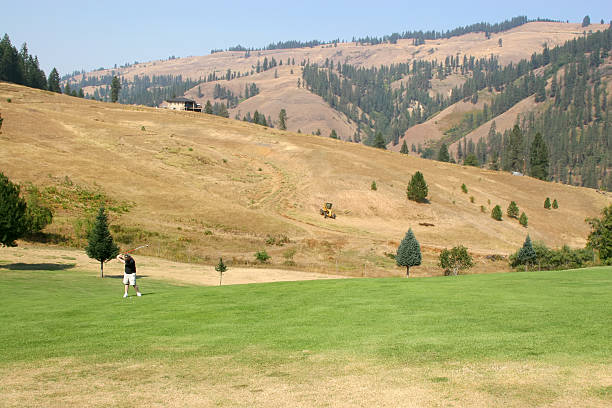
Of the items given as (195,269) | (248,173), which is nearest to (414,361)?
(195,269)

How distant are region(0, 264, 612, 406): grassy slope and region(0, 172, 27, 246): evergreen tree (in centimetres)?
1760

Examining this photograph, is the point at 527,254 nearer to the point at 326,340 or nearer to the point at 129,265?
the point at 129,265

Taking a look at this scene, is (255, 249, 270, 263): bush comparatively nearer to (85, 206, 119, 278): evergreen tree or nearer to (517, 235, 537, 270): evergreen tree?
(85, 206, 119, 278): evergreen tree

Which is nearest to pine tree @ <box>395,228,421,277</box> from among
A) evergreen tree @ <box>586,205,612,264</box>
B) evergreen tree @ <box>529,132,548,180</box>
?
evergreen tree @ <box>586,205,612,264</box>

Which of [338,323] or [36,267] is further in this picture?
[36,267]

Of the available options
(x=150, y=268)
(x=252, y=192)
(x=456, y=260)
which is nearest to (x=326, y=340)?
(x=150, y=268)

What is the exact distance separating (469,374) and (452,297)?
10.5 meters

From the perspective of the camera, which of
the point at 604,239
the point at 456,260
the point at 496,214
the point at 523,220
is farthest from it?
the point at 523,220

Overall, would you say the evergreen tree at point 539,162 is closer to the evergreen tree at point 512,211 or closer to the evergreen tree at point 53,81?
the evergreen tree at point 512,211

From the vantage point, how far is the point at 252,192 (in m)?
91.0

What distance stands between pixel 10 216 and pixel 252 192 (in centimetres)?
5247

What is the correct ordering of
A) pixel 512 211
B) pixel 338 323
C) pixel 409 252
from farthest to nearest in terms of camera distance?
pixel 512 211 < pixel 409 252 < pixel 338 323

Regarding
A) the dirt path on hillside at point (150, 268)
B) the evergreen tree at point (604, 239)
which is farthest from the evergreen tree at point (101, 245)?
the evergreen tree at point (604, 239)

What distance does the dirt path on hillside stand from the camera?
42.4 metres
